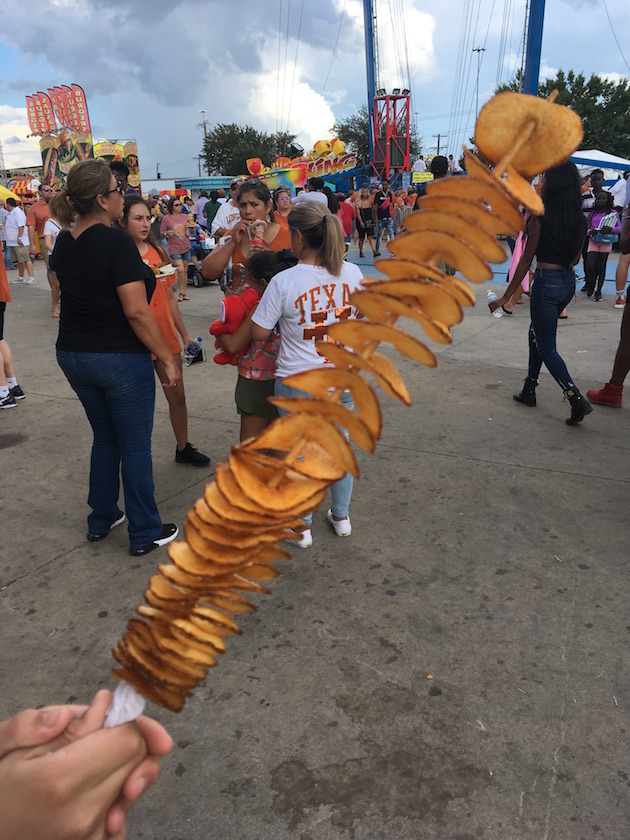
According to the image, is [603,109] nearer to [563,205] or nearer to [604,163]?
[604,163]

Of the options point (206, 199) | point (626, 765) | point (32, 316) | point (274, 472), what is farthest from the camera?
point (206, 199)

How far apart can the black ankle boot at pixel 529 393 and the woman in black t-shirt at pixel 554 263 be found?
0.15 meters

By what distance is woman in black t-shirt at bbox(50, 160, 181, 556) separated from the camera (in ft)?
9.52

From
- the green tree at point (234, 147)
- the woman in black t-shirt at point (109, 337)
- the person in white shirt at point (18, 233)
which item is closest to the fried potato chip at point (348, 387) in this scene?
the woman in black t-shirt at point (109, 337)

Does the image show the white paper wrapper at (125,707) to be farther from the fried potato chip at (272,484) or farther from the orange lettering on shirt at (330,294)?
the orange lettering on shirt at (330,294)

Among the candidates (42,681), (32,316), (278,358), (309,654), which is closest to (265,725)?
(309,654)

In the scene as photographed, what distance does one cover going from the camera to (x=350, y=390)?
0.66 m

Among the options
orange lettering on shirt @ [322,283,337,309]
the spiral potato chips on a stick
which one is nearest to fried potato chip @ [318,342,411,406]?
the spiral potato chips on a stick

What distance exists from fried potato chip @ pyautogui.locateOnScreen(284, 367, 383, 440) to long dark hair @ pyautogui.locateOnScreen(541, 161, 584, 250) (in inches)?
176

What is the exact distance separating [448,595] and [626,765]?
1.03m

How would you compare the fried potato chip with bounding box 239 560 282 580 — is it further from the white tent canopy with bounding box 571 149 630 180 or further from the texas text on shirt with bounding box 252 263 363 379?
the white tent canopy with bounding box 571 149 630 180

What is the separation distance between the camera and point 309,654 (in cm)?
261

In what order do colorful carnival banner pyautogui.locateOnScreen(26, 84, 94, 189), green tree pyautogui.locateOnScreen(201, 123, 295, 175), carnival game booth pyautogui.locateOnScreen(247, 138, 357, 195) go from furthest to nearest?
green tree pyautogui.locateOnScreen(201, 123, 295, 175), colorful carnival banner pyautogui.locateOnScreen(26, 84, 94, 189), carnival game booth pyautogui.locateOnScreen(247, 138, 357, 195)

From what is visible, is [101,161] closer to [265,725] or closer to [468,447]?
[265,725]
